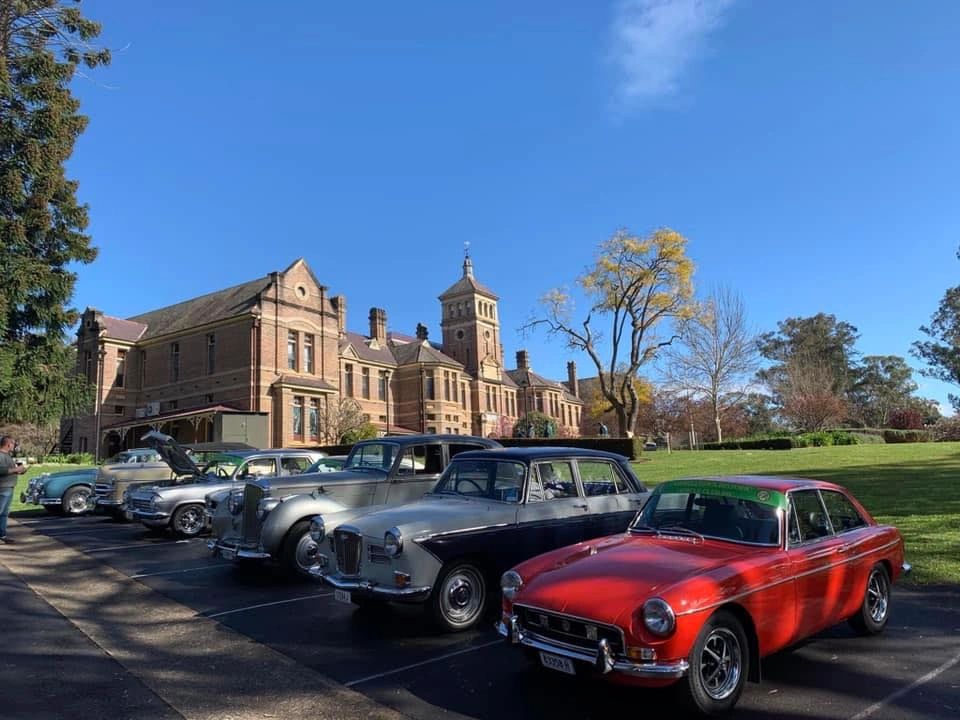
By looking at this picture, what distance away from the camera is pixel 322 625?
665 centimetres

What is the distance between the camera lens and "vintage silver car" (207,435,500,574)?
8.65 m

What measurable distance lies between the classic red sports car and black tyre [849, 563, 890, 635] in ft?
0.05

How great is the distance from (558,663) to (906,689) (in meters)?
2.54

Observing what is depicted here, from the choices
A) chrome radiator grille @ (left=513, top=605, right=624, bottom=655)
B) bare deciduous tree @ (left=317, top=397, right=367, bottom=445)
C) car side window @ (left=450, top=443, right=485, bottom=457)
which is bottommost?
chrome radiator grille @ (left=513, top=605, right=624, bottom=655)

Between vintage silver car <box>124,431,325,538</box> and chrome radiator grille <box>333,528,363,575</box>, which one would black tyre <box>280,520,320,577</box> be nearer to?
chrome radiator grille <box>333,528,363,575</box>

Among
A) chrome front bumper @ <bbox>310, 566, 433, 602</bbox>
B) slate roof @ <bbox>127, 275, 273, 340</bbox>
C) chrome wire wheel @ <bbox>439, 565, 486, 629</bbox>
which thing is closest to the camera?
chrome front bumper @ <bbox>310, 566, 433, 602</bbox>

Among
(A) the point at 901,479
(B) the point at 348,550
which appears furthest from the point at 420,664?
(A) the point at 901,479

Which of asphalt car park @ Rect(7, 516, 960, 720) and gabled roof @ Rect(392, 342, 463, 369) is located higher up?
gabled roof @ Rect(392, 342, 463, 369)

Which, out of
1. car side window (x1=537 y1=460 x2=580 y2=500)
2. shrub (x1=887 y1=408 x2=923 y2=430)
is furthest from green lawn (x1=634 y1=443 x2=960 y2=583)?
shrub (x1=887 y1=408 x2=923 y2=430)

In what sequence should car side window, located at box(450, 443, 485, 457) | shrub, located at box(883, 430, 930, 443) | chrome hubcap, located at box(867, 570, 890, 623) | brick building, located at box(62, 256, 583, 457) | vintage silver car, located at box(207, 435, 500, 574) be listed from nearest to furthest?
chrome hubcap, located at box(867, 570, 890, 623)
vintage silver car, located at box(207, 435, 500, 574)
car side window, located at box(450, 443, 485, 457)
shrub, located at box(883, 430, 930, 443)
brick building, located at box(62, 256, 583, 457)

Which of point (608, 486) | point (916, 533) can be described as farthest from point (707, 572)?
point (916, 533)

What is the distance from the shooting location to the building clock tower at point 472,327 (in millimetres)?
75375

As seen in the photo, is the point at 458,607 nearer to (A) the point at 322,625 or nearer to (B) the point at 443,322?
(A) the point at 322,625

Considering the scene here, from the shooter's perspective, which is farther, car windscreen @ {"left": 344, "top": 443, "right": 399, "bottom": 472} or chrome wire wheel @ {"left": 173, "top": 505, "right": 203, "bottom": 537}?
chrome wire wheel @ {"left": 173, "top": 505, "right": 203, "bottom": 537}
